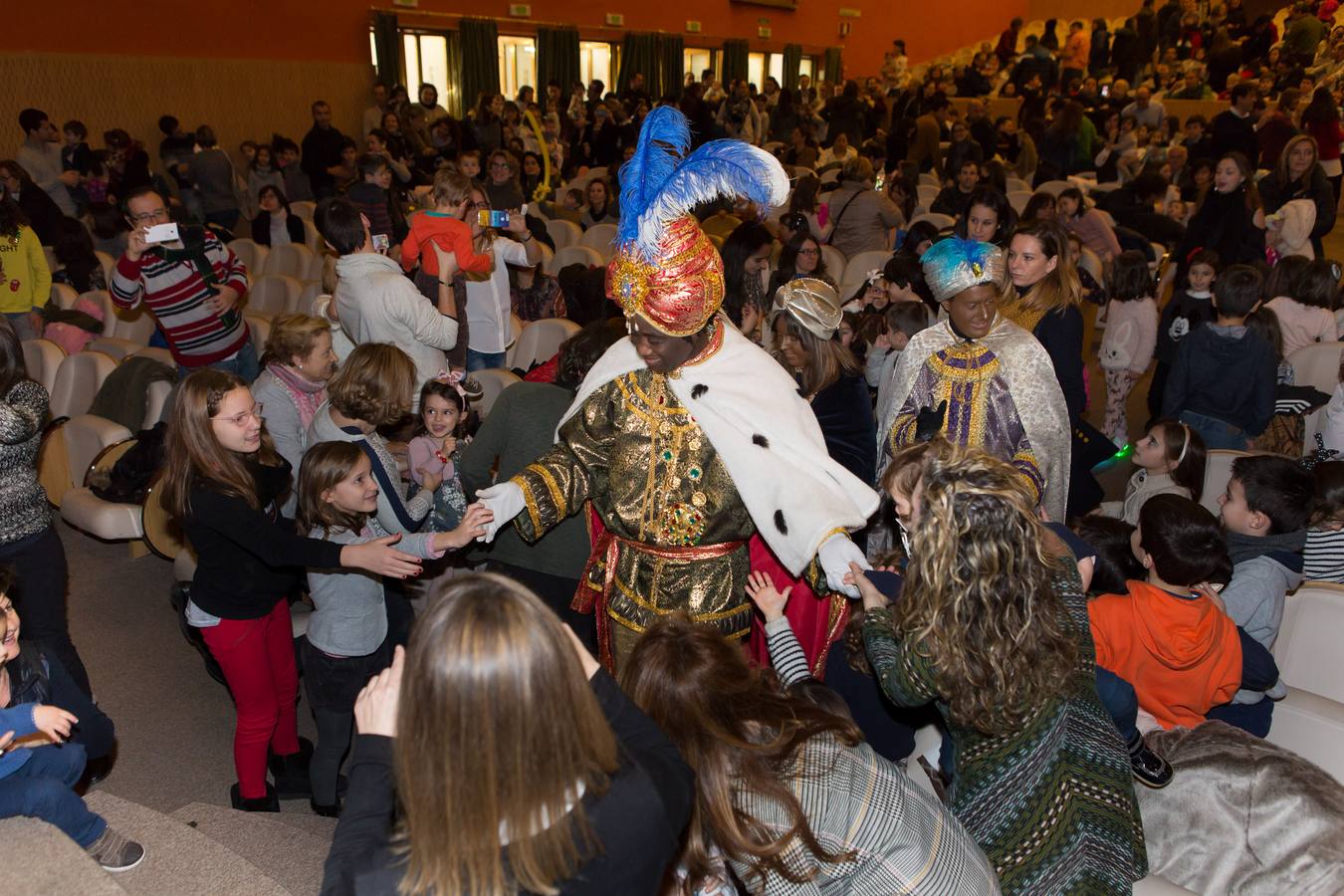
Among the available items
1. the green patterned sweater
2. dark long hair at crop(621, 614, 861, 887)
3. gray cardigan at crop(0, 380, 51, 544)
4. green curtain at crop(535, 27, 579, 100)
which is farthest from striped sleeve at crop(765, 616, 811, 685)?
green curtain at crop(535, 27, 579, 100)

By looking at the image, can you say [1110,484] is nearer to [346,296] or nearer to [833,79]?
[346,296]

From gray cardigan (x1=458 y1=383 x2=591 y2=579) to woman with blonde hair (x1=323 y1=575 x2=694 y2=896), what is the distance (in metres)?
1.75

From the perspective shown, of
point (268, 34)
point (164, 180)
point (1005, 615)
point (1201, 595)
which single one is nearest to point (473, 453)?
point (1005, 615)

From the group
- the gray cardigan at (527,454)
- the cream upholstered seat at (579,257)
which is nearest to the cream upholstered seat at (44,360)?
the cream upholstered seat at (579,257)

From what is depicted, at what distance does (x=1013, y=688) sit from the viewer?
185cm

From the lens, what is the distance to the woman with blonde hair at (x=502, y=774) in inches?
49.2

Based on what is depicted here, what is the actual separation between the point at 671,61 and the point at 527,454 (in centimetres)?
1593

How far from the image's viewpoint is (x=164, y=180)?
37.0 feet

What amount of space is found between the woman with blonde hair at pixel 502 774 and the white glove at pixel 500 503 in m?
1.15

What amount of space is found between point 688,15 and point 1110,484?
15.0 m

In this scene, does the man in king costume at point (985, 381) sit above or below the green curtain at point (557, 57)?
below

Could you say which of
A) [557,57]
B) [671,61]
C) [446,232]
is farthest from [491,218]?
[671,61]

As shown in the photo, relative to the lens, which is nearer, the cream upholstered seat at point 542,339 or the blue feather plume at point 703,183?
the blue feather plume at point 703,183

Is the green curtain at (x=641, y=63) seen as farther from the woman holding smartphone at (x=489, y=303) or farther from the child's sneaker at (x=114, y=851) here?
the child's sneaker at (x=114, y=851)
